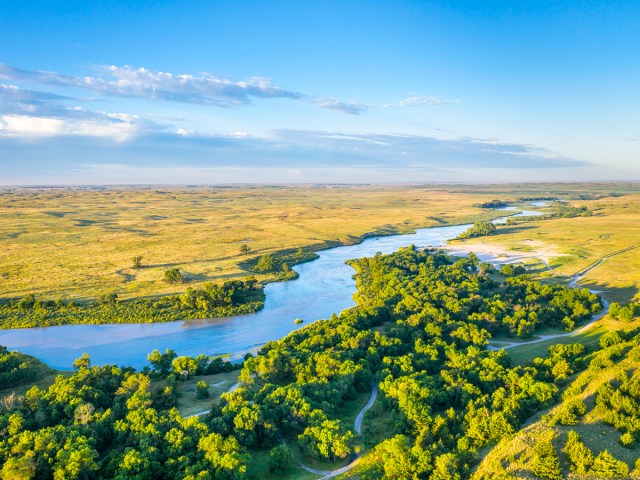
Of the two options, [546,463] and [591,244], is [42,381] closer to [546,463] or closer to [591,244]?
[546,463]

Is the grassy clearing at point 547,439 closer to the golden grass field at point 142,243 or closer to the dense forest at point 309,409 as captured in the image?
the dense forest at point 309,409

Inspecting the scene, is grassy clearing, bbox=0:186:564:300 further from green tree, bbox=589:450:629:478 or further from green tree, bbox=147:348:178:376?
green tree, bbox=589:450:629:478

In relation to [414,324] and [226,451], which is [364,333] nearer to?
[414,324]

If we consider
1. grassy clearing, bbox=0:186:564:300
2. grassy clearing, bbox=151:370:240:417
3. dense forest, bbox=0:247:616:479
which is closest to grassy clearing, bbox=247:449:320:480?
dense forest, bbox=0:247:616:479

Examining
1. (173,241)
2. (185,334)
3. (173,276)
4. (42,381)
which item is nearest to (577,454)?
(42,381)

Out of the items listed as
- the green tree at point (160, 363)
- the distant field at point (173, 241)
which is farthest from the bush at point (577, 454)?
the distant field at point (173, 241)

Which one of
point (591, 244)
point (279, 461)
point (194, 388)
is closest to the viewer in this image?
point (279, 461)
